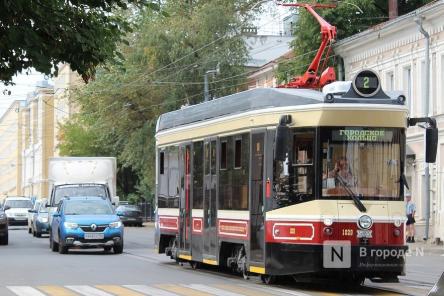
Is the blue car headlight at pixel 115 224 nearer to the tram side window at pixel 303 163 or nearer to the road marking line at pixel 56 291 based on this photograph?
the road marking line at pixel 56 291

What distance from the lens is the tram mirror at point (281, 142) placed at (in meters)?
16.1

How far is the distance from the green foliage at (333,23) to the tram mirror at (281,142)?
32.0 meters

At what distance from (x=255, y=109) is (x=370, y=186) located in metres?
2.50

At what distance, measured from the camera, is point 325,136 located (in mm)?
16641

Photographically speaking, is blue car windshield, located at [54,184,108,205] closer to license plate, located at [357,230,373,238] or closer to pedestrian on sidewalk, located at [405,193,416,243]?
pedestrian on sidewalk, located at [405,193,416,243]

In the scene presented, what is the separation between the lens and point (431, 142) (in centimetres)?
1703

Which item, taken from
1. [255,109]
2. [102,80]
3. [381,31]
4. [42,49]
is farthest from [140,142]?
[42,49]

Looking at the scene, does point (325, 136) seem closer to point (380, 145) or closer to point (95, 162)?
point (380, 145)

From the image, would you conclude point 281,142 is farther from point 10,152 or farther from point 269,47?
point 10,152

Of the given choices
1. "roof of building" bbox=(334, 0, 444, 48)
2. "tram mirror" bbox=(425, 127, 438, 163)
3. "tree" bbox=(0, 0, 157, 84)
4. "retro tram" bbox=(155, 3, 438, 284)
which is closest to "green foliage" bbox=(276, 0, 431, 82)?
"roof of building" bbox=(334, 0, 444, 48)

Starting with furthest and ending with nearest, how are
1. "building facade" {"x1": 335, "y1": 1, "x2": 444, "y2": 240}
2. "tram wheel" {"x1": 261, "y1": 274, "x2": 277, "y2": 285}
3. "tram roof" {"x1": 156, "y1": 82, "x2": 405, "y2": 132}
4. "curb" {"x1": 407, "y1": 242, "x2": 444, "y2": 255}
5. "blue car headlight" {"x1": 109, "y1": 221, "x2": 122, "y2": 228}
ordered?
"building facade" {"x1": 335, "y1": 1, "x2": 444, "y2": 240} < "curb" {"x1": 407, "y1": 242, "x2": 444, "y2": 255} < "blue car headlight" {"x1": 109, "y1": 221, "x2": 122, "y2": 228} < "tram wheel" {"x1": 261, "y1": 274, "x2": 277, "y2": 285} < "tram roof" {"x1": 156, "y1": 82, "x2": 405, "y2": 132}

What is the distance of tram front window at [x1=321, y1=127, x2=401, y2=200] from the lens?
16.6 metres

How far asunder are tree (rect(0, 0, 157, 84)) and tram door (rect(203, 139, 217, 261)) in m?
8.32

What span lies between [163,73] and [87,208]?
2496cm
